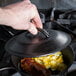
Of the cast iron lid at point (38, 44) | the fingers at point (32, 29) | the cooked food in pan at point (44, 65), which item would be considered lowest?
the cooked food in pan at point (44, 65)

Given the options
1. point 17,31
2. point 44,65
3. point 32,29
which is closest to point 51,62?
point 44,65

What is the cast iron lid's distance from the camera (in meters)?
0.58

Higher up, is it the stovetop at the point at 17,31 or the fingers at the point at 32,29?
the fingers at the point at 32,29

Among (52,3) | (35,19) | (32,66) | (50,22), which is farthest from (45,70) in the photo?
(52,3)

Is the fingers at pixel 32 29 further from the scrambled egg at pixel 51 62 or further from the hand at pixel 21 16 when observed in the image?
the scrambled egg at pixel 51 62

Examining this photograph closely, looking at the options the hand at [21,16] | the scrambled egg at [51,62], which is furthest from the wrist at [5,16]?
the scrambled egg at [51,62]

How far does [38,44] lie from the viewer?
2.01 feet

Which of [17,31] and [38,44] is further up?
[38,44]

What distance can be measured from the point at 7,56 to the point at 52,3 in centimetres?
63

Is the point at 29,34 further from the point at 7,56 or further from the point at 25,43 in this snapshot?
the point at 7,56

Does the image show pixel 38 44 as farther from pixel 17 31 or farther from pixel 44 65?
pixel 17 31

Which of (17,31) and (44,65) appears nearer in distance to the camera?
(44,65)

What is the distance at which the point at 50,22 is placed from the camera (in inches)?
39.6

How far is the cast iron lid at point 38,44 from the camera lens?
58 centimetres
